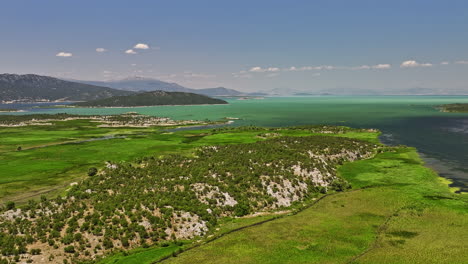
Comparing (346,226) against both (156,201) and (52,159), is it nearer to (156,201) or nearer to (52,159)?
(156,201)

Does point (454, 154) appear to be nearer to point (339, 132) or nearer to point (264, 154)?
point (339, 132)

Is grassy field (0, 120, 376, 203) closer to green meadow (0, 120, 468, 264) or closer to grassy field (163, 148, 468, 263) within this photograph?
green meadow (0, 120, 468, 264)

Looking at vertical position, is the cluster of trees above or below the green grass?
above

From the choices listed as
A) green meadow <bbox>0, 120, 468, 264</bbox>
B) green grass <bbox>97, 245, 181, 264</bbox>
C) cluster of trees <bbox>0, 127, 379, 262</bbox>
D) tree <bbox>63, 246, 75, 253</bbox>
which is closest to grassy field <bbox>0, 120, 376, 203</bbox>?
green meadow <bbox>0, 120, 468, 264</bbox>

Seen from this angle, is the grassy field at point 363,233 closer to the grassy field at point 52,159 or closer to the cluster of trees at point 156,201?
the cluster of trees at point 156,201

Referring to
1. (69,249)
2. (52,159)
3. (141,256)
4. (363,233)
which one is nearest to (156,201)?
(141,256)

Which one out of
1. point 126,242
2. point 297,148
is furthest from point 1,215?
point 297,148
